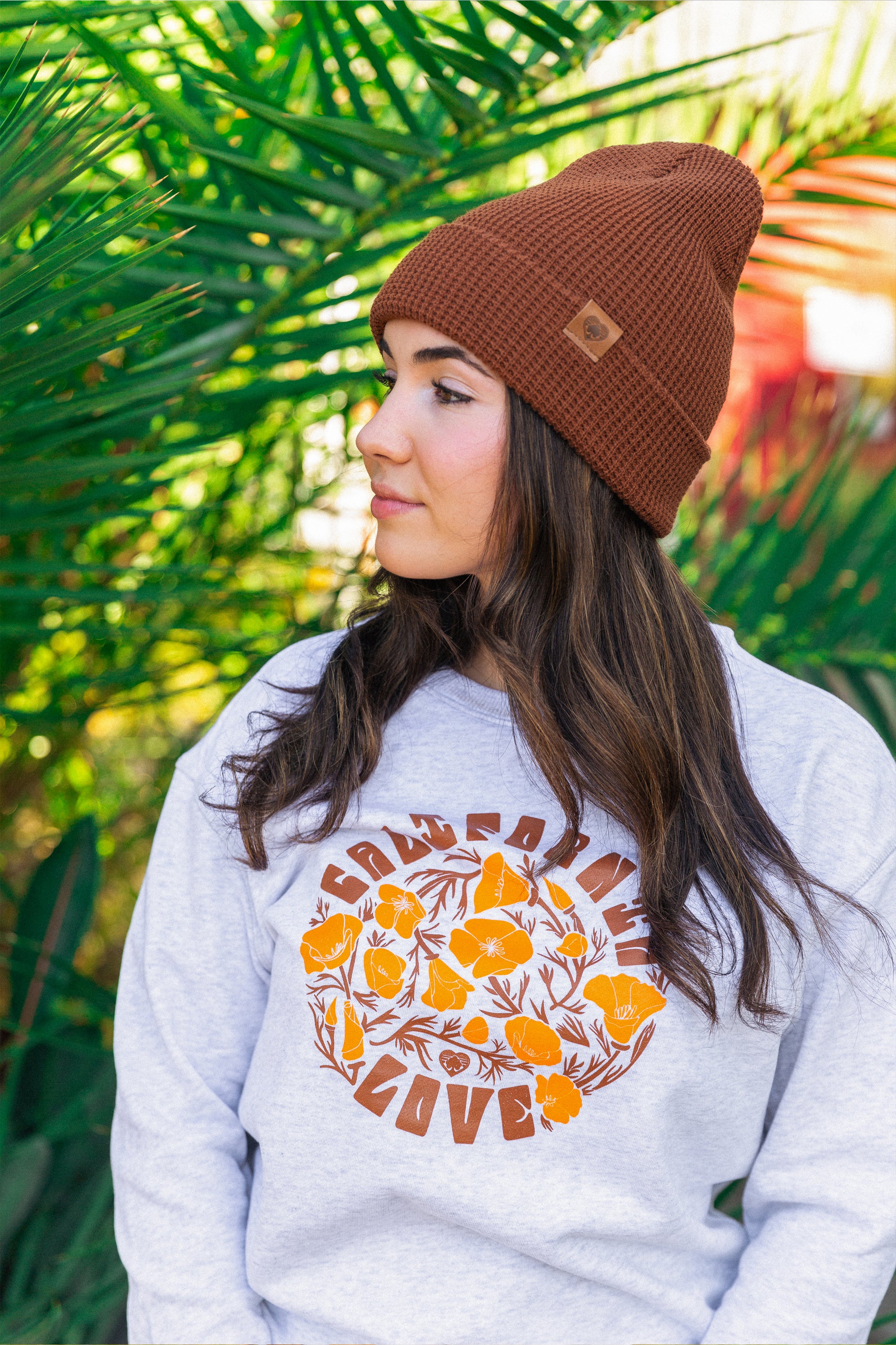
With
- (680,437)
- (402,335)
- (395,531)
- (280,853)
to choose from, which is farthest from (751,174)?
(280,853)

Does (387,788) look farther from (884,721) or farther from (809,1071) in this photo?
(884,721)

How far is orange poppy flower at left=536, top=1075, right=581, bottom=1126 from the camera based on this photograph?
819mm

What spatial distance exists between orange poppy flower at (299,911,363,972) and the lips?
34cm

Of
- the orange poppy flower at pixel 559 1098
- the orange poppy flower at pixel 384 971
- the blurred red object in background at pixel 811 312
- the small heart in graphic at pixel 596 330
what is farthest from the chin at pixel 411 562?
the blurred red object in background at pixel 811 312

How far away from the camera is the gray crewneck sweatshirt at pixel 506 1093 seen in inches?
32.3

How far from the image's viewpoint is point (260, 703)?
39.2 inches

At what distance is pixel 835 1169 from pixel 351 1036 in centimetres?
42

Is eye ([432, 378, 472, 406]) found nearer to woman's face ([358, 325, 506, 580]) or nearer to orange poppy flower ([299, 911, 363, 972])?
woman's face ([358, 325, 506, 580])

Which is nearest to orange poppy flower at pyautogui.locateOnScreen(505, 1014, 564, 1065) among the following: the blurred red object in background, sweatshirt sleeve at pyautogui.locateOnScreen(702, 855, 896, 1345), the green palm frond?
sweatshirt sleeve at pyautogui.locateOnScreen(702, 855, 896, 1345)

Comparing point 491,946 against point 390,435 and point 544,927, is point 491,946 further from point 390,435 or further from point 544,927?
point 390,435

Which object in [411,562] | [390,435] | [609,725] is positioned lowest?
[609,725]

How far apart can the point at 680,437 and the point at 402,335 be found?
0.26m

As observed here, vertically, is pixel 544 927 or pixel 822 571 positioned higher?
pixel 544 927

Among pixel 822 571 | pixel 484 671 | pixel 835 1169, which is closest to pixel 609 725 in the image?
pixel 484 671
